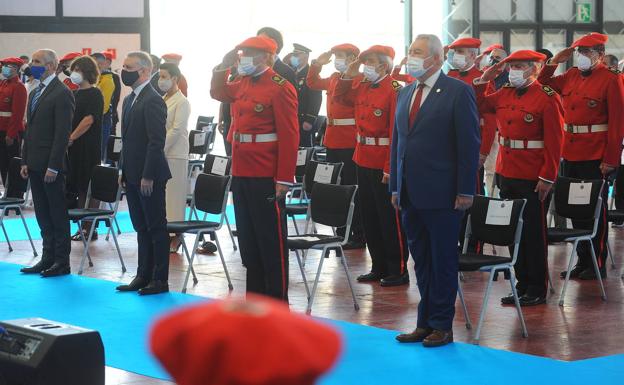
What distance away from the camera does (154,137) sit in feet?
23.5

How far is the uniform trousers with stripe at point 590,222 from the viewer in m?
7.78

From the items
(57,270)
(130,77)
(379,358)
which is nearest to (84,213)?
(57,270)

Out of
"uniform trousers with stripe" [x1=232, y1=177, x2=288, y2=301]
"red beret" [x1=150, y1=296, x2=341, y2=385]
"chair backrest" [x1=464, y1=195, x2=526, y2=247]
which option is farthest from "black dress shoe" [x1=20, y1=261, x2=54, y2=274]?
"red beret" [x1=150, y1=296, x2=341, y2=385]

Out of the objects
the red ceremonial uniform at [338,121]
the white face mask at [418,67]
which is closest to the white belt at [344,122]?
the red ceremonial uniform at [338,121]

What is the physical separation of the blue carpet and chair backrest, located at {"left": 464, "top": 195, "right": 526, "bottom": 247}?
889 millimetres

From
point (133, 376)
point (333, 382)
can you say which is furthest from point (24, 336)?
point (333, 382)

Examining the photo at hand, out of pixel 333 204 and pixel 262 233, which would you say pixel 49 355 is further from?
pixel 333 204

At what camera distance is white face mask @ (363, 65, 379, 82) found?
7660 mm

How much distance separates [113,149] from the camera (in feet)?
39.7

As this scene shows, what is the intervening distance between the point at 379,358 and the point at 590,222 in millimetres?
3023

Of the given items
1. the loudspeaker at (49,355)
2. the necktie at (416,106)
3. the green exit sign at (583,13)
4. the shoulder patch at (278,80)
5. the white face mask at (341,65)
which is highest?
the green exit sign at (583,13)

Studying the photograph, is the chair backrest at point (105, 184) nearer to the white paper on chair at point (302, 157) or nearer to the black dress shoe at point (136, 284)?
the black dress shoe at point (136, 284)

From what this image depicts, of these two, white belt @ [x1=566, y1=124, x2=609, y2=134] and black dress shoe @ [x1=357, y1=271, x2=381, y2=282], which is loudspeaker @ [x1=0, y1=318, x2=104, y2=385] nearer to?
black dress shoe @ [x1=357, y1=271, x2=381, y2=282]

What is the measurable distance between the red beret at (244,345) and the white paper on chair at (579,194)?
6235mm
